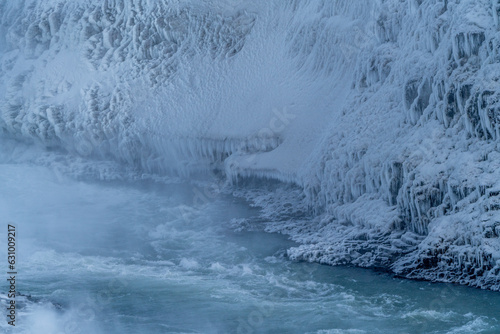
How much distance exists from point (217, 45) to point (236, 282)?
49.2 feet

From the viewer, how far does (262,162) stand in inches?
965

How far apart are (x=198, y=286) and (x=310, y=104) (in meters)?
9.78

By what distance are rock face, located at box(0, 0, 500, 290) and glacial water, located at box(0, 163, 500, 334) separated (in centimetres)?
103

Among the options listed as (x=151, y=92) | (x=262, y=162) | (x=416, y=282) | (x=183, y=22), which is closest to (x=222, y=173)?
(x=262, y=162)

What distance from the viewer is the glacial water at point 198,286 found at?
1396 cm

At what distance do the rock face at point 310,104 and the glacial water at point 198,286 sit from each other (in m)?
1.03

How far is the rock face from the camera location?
54.9 feet

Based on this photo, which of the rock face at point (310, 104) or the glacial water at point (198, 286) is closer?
the glacial water at point (198, 286)

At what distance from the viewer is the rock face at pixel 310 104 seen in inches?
659

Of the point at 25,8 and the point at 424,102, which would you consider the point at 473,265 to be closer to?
the point at 424,102

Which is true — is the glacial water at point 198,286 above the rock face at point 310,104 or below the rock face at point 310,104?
below

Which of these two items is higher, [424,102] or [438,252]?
[424,102]

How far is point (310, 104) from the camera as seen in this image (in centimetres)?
2445

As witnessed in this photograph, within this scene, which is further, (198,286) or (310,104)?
(310,104)
